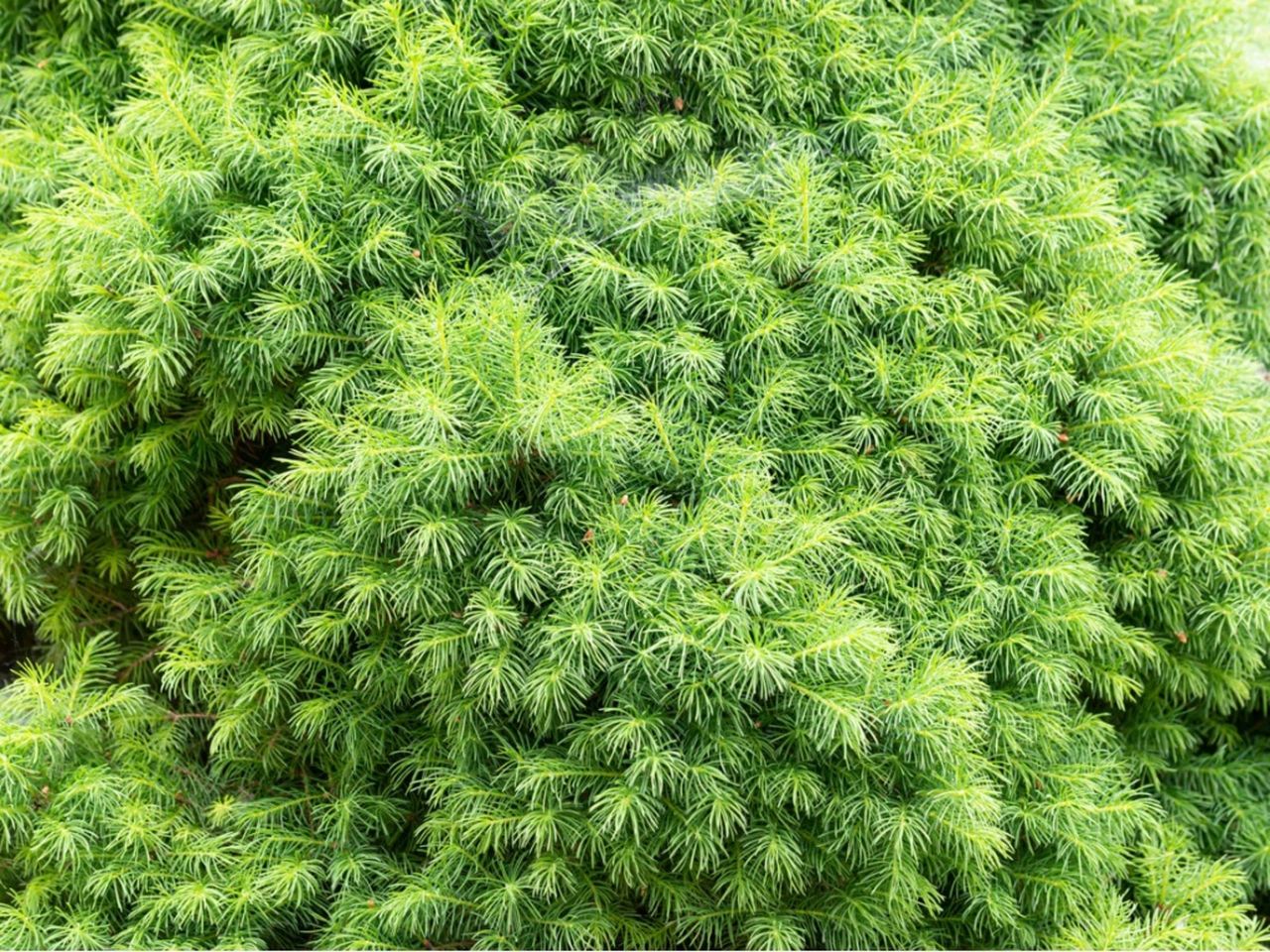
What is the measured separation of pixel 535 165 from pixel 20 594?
110 centimetres

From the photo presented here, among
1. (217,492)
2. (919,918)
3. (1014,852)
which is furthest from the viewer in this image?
(217,492)

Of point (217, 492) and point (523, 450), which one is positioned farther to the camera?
point (217, 492)

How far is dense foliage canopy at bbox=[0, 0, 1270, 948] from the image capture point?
1414 millimetres

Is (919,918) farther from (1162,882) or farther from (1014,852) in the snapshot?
(1162,882)

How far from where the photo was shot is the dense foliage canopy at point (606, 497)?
1414 mm

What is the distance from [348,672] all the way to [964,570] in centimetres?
95

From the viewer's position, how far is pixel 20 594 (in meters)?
1.72

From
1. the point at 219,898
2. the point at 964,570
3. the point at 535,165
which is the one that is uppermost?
the point at 535,165

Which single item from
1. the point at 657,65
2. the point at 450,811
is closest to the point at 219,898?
the point at 450,811

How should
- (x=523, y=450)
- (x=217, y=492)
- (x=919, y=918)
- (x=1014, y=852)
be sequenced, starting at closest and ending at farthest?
(x=523, y=450)
(x=919, y=918)
(x=1014, y=852)
(x=217, y=492)

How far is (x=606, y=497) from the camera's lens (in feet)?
4.75

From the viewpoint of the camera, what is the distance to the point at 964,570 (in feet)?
5.25

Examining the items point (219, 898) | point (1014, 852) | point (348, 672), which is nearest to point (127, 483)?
point (348, 672)

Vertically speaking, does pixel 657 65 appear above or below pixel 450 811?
above
